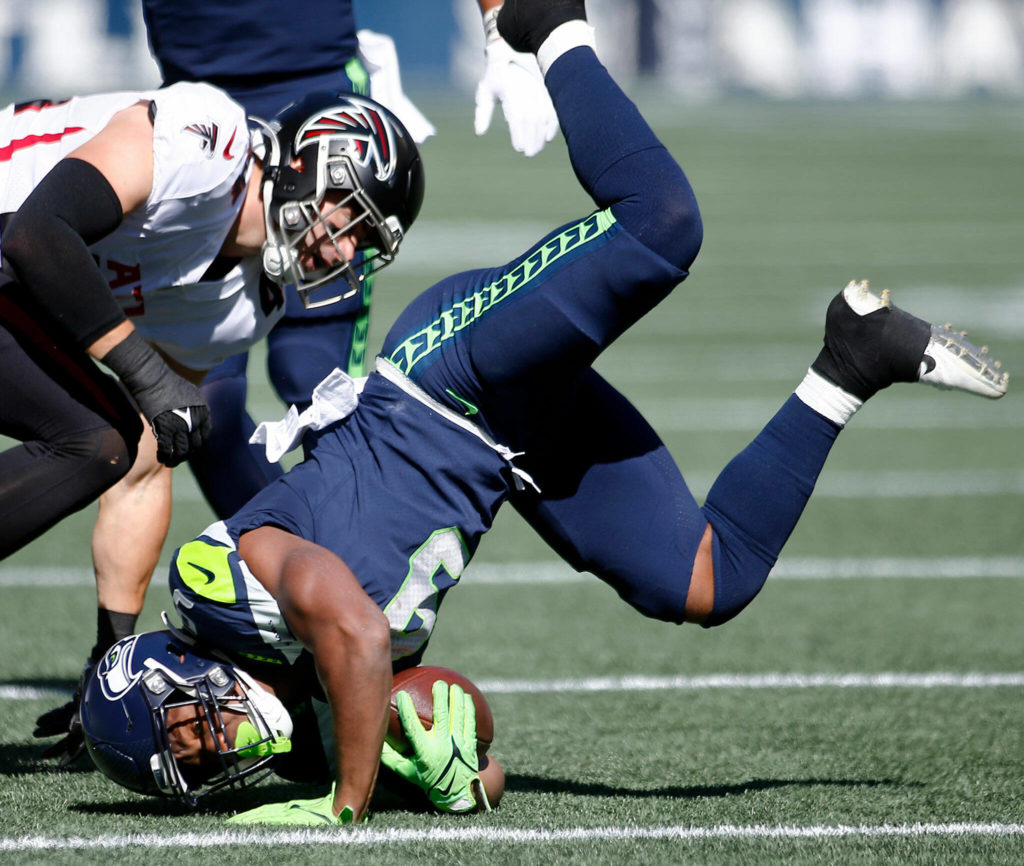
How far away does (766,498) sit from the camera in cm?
309

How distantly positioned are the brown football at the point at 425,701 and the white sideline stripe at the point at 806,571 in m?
2.31

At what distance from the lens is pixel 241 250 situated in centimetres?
316

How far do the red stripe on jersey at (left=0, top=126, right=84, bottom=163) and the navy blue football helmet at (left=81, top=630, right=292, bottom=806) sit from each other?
1047mm

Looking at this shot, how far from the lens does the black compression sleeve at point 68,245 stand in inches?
105

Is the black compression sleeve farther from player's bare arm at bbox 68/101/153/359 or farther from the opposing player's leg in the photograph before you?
the opposing player's leg

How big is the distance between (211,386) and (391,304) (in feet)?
25.4

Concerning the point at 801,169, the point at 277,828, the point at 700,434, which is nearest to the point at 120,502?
the point at 277,828

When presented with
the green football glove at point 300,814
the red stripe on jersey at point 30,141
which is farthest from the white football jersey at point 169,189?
the green football glove at point 300,814

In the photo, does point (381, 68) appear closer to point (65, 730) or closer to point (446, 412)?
point (446, 412)

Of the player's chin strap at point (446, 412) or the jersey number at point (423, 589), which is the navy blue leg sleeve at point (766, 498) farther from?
the jersey number at point (423, 589)

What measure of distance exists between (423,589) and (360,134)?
970mm

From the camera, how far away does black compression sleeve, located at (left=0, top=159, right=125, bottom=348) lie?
2.68m

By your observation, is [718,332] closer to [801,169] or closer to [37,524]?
[37,524]

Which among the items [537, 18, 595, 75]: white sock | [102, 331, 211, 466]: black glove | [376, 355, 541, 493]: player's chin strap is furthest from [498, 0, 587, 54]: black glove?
[102, 331, 211, 466]: black glove
